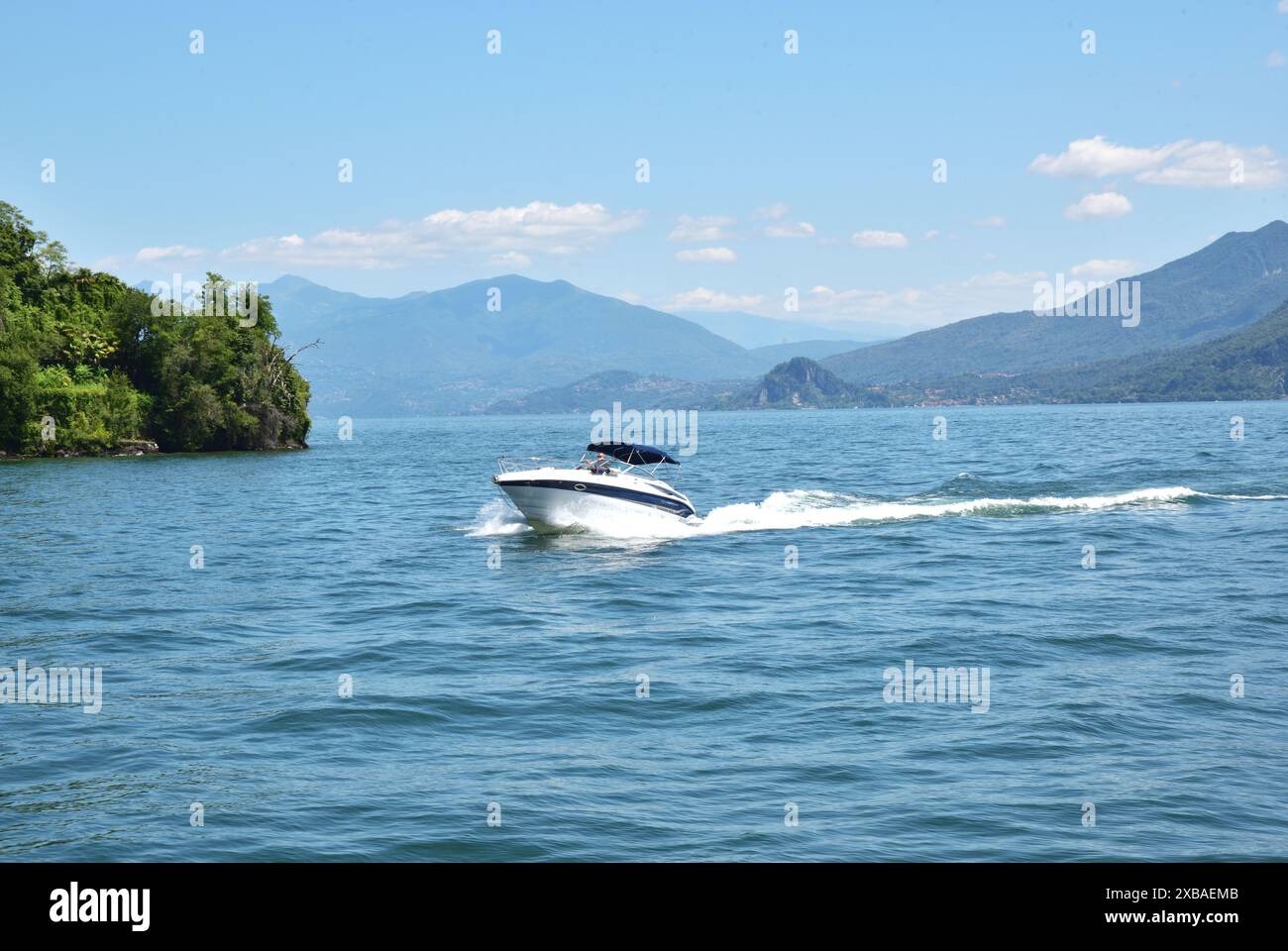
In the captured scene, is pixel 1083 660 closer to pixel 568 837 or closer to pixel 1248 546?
pixel 568 837

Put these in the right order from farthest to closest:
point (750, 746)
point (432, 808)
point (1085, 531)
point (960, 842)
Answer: point (1085, 531)
point (750, 746)
point (432, 808)
point (960, 842)

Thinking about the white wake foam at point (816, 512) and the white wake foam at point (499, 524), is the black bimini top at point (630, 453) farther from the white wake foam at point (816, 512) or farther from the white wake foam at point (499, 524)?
the white wake foam at point (499, 524)

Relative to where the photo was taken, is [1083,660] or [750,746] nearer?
[750,746]

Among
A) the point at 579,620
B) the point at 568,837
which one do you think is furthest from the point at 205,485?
the point at 568,837

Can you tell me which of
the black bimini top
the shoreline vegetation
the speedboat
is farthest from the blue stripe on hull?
the shoreline vegetation

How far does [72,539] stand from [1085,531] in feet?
101

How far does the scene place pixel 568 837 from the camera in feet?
38.2

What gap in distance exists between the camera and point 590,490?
112 feet

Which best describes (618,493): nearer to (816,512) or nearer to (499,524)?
(499,524)

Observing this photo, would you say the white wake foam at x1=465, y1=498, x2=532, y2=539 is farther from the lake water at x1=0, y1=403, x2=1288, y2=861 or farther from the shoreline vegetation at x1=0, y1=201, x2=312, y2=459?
the shoreline vegetation at x1=0, y1=201, x2=312, y2=459

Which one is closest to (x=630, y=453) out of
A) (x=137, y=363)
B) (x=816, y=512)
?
(x=816, y=512)

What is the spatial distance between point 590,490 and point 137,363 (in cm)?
7140

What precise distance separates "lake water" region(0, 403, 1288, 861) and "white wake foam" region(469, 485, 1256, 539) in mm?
222
